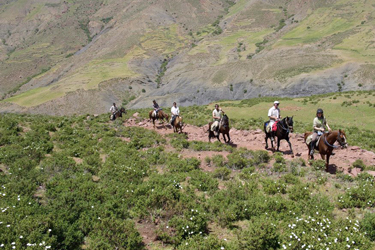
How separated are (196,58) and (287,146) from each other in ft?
314

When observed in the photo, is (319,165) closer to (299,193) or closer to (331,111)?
(299,193)

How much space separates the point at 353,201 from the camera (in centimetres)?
813

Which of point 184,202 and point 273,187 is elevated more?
point 184,202

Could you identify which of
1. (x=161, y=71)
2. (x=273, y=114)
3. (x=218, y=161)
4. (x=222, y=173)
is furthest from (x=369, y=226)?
(x=161, y=71)

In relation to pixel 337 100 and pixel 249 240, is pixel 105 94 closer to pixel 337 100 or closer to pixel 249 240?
pixel 337 100

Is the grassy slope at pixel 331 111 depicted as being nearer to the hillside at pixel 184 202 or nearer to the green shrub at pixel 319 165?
the green shrub at pixel 319 165

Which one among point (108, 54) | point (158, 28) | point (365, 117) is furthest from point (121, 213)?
point (158, 28)

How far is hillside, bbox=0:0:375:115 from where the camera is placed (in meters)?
69.7

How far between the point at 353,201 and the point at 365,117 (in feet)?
74.1

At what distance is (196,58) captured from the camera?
107 m

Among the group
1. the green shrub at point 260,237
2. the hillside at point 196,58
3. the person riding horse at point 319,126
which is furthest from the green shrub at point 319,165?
the hillside at point 196,58

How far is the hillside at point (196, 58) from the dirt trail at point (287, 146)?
48.8 m

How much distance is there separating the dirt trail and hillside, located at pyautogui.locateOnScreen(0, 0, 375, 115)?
48.8 m

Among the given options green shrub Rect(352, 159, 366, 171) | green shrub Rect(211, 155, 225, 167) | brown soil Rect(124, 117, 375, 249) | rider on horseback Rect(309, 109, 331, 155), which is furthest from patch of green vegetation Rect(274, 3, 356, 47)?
green shrub Rect(211, 155, 225, 167)
